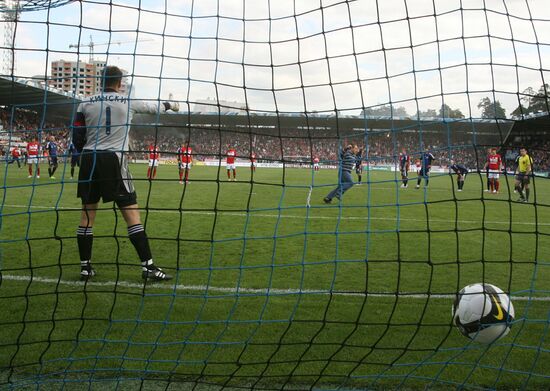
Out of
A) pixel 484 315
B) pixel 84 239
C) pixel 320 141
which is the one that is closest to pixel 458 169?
pixel 484 315

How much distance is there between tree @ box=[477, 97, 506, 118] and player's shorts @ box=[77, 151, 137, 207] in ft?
10.1

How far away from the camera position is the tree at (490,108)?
3830 millimetres

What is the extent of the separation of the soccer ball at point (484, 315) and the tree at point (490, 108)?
1.31 m

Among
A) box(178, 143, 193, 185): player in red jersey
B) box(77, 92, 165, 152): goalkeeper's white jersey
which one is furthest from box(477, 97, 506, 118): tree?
box(77, 92, 165, 152): goalkeeper's white jersey

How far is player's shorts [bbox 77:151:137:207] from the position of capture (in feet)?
15.1

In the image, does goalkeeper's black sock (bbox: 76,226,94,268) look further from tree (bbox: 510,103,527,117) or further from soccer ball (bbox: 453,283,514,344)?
tree (bbox: 510,103,527,117)

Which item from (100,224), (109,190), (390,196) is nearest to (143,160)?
(390,196)

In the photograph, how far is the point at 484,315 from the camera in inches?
130

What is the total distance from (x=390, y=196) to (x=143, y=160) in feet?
103

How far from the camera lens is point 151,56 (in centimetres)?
359

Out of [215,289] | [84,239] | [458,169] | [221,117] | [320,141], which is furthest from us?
[320,141]

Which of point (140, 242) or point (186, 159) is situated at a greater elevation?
point (186, 159)

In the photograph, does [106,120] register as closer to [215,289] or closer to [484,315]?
[215,289]

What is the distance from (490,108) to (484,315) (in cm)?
186
